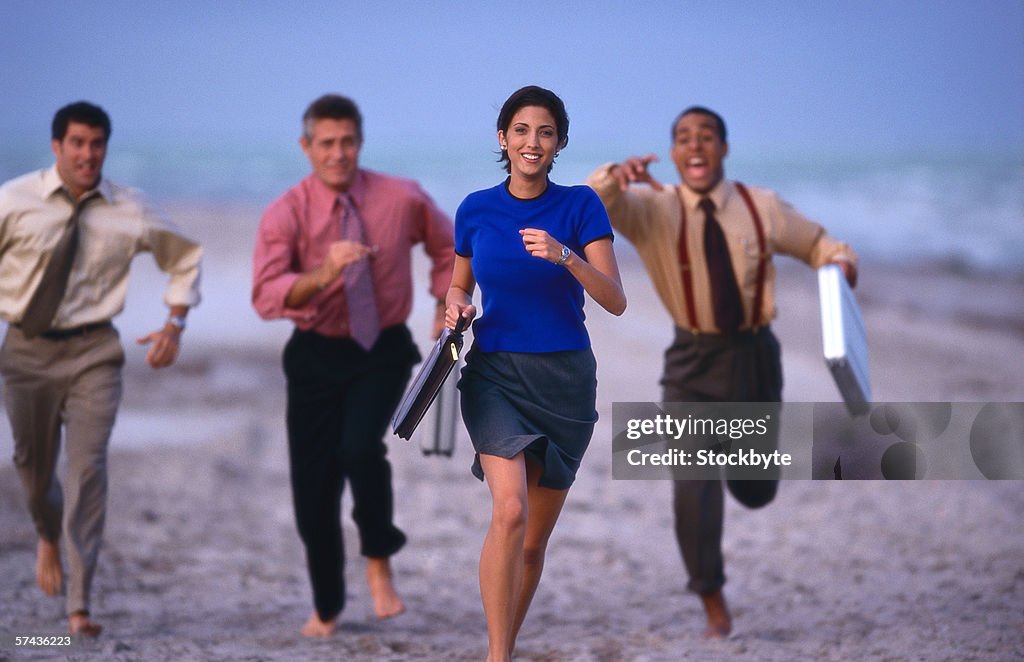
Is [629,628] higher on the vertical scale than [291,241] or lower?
lower

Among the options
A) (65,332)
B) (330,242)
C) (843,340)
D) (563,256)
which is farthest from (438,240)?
(563,256)

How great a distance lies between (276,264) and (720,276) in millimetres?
1719

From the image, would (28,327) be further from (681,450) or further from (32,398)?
(681,450)

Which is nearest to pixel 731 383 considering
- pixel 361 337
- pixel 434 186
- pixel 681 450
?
pixel 681 450

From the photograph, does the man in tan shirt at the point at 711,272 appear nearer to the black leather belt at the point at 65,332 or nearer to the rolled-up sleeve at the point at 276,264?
the rolled-up sleeve at the point at 276,264

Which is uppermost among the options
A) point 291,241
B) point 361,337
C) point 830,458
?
point 291,241

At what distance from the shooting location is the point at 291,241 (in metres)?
5.54

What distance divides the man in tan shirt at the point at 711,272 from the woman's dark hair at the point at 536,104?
1367 mm

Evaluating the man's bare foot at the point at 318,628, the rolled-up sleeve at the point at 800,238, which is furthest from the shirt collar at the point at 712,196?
the man's bare foot at the point at 318,628

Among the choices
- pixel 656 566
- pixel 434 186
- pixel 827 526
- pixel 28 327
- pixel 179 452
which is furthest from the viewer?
pixel 434 186

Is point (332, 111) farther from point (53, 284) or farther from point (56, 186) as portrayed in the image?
point (53, 284)

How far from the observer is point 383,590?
5.75 meters

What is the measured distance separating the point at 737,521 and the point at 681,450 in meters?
2.68

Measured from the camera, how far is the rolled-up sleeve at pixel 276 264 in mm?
5398
